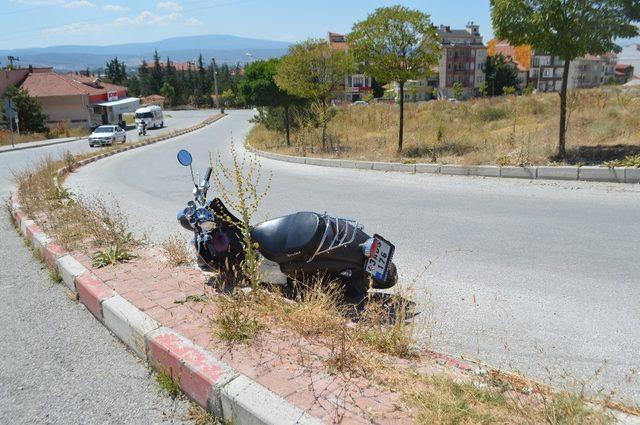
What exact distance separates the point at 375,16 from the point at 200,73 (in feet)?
312

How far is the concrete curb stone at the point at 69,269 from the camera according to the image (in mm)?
4934

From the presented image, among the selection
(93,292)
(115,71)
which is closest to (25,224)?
(93,292)

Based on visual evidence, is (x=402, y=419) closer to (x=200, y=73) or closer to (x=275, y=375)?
(x=275, y=375)

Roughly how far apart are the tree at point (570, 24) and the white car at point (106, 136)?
95.3 ft

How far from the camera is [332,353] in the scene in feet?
10.0

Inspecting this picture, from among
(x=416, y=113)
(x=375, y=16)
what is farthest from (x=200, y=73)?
(x=375, y=16)

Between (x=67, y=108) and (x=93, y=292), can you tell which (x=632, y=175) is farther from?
(x=67, y=108)

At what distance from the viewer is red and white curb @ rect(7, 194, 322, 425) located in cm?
261

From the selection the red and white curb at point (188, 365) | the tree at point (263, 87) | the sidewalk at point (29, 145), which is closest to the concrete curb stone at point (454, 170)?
the red and white curb at point (188, 365)

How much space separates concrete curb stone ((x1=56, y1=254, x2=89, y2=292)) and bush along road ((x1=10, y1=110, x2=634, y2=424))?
0.46 m

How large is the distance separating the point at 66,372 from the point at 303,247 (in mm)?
1877

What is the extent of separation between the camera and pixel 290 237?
162 inches

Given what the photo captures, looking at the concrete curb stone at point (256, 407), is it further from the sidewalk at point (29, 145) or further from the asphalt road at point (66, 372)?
the sidewalk at point (29, 145)

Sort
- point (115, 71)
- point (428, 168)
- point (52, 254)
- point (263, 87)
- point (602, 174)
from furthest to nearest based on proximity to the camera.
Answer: point (115, 71), point (263, 87), point (428, 168), point (602, 174), point (52, 254)
